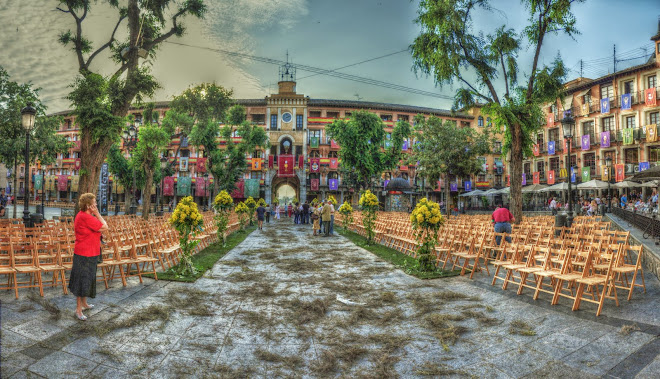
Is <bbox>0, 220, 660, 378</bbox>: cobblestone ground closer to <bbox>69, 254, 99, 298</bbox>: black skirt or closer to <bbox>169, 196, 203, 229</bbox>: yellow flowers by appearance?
<bbox>69, 254, 99, 298</bbox>: black skirt

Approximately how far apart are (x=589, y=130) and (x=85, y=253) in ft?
135

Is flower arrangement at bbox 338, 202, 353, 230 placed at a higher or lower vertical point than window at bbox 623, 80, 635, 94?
lower

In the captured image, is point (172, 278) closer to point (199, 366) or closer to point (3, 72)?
point (199, 366)

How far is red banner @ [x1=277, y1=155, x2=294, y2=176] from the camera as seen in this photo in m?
44.1

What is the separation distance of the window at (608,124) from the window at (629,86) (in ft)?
7.72

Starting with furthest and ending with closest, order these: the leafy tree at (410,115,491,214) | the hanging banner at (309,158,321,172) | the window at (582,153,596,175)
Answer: the hanging banner at (309,158,321,172) < the window at (582,153,596,175) < the leafy tree at (410,115,491,214)

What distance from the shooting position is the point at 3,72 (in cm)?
1638

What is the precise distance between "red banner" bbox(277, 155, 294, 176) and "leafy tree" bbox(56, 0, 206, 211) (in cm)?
2792

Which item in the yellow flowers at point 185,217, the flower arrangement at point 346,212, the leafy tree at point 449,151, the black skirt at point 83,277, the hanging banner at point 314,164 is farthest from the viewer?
the hanging banner at point 314,164

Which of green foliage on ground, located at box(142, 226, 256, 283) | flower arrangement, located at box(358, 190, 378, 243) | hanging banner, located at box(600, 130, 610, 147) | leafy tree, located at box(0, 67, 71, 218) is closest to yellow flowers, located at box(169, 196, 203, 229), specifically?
green foliage on ground, located at box(142, 226, 256, 283)

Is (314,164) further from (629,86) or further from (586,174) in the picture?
(629,86)

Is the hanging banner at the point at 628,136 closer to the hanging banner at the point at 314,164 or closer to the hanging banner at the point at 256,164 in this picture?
the hanging banner at the point at 314,164

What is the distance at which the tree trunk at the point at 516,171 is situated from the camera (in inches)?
542

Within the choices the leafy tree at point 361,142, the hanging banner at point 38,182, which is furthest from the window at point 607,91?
the hanging banner at point 38,182
